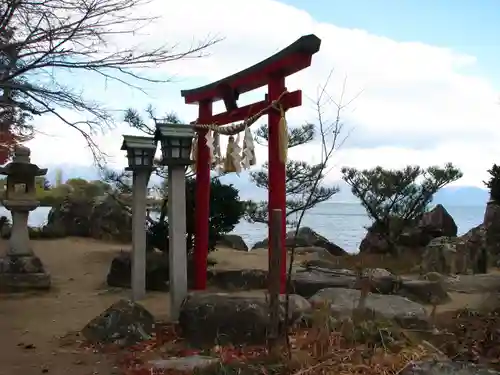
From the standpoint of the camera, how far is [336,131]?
4090 millimetres

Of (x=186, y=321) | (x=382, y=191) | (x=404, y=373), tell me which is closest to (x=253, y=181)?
(x=382, y=191)

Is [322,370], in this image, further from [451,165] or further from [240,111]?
[451,165]

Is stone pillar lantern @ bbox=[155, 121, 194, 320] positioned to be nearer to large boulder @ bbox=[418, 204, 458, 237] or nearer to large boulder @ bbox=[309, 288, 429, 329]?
large boulder @ bbox=[309, 288, 429, 329]

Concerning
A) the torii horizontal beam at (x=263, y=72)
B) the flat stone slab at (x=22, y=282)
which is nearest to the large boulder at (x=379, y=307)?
the torii horizontal beam at (x=263, y=72)

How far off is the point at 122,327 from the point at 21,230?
188 inches

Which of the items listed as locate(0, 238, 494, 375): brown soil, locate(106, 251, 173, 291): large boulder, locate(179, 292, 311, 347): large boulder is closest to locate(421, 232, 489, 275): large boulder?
locate(0, 238, 494, 375): brown soil

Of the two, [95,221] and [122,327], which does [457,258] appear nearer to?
[122,327]

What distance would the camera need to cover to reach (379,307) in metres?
5.20

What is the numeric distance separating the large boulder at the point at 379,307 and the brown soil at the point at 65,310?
55.2 inches

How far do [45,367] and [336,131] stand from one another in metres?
2.95

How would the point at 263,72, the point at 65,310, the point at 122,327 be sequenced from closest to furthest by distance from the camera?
1. the point at 122,327
2. the point at 263,72
3. the point at 65,310

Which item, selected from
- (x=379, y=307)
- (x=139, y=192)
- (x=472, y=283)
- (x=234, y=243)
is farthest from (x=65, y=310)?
(x=234, y=243)

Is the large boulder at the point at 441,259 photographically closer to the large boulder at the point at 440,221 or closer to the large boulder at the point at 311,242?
the large boulder at the point at 440,221

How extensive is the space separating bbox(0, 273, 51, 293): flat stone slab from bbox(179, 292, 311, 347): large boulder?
433 cm
